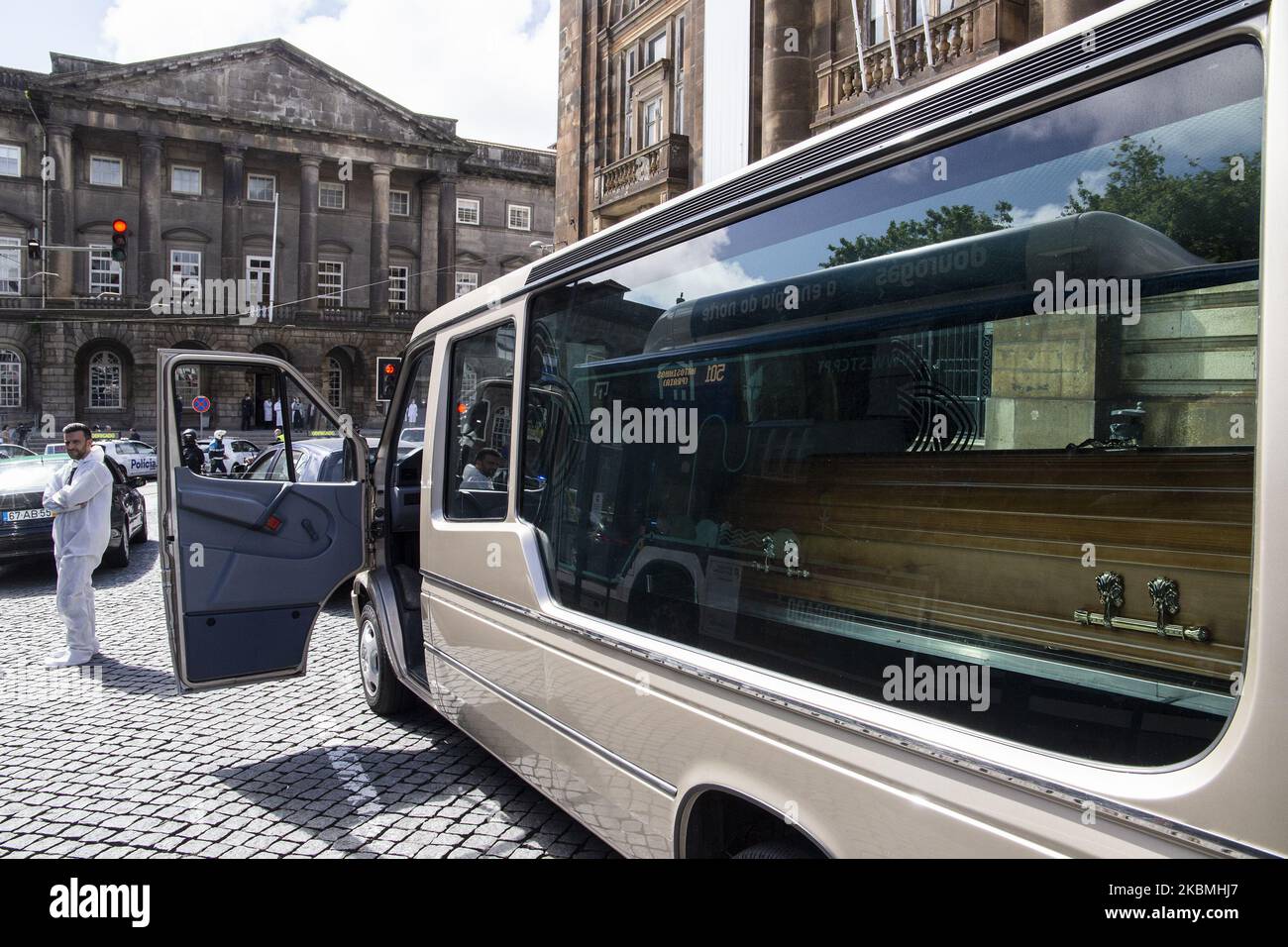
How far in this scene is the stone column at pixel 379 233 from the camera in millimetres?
52781

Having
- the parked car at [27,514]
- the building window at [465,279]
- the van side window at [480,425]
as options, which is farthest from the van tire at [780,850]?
the building window at [465,279]

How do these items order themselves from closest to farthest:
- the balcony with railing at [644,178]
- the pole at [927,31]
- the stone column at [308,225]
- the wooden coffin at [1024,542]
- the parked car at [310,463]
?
the wooden coffin at [1024,542] < the parked car at [310,463] < the pole at [927,31] < the balcony with railing at [644,178] < the stone column at [308,225]

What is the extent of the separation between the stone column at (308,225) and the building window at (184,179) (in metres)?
5.16

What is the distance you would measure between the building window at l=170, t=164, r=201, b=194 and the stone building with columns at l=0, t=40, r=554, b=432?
0.24 feet

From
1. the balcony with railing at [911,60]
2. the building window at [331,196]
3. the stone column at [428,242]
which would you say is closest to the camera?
the balcony with railing at [911,60]

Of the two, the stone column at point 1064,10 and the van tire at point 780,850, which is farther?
the stone column at point 1064,10

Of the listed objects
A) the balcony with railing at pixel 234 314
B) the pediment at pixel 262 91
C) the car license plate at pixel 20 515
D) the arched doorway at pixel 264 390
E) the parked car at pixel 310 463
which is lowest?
the car license plate at pixel 20 515

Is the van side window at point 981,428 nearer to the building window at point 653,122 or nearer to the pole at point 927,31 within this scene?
the pole at point 927,31

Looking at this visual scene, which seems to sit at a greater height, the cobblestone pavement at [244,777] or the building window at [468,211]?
the building window at [468,211]

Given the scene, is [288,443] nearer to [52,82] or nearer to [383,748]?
[383,748]

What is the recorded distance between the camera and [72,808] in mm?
4504

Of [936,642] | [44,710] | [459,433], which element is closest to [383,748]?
[459,433]
